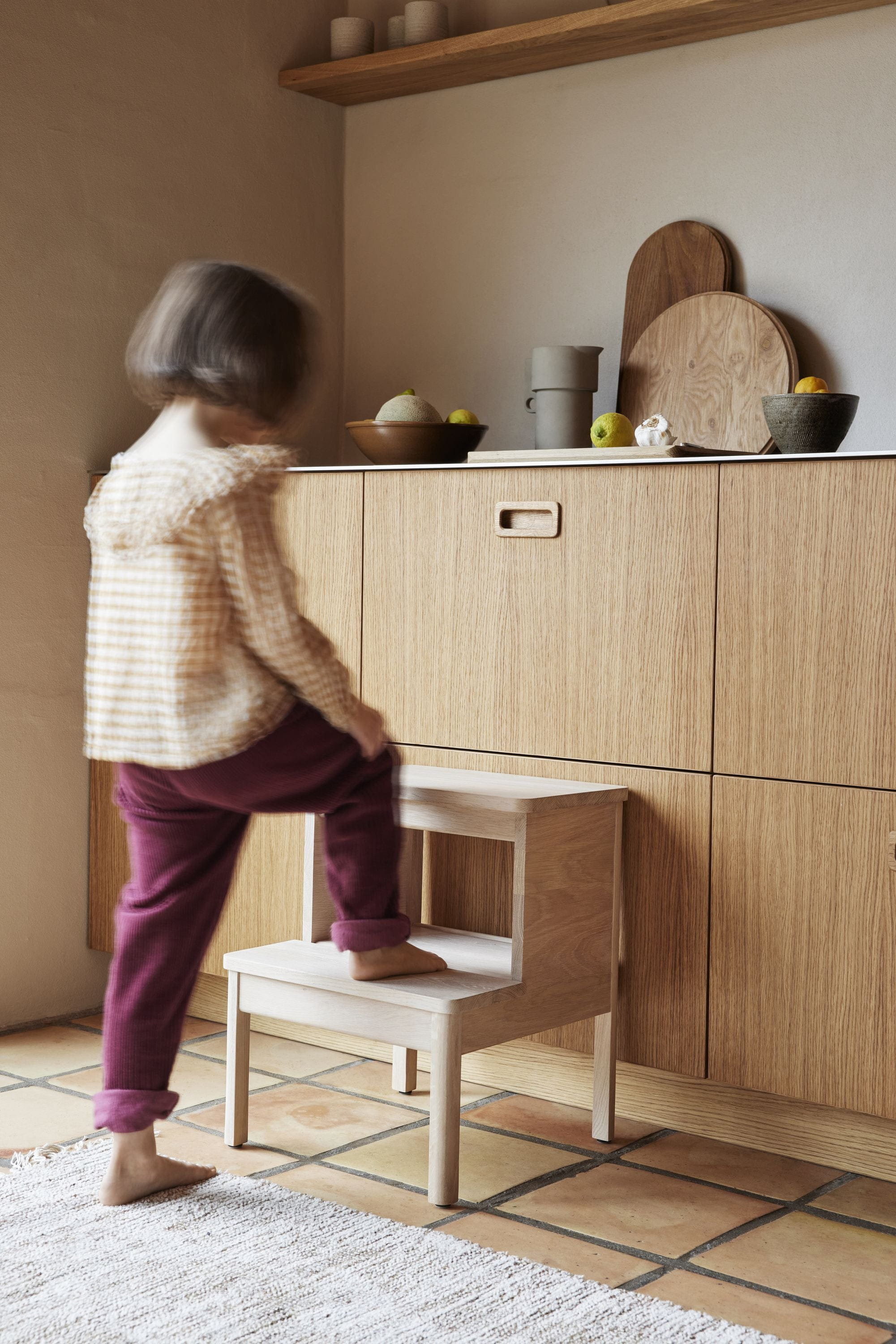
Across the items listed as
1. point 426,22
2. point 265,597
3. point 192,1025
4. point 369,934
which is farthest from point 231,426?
point 426,22

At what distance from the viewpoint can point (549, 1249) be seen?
1.82m

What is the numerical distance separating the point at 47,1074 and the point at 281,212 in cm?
187

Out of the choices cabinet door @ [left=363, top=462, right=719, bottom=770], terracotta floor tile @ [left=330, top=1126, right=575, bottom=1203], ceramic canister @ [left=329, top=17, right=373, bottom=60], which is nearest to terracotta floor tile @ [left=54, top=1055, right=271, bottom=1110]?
terracotta floor tile @ [left=330, top=1126, right=575, bottom=1203]

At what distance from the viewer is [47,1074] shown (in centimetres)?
251

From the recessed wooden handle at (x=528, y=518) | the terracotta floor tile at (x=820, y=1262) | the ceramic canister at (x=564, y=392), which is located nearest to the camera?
the terracotta floor tile at (x=820, y=1262)

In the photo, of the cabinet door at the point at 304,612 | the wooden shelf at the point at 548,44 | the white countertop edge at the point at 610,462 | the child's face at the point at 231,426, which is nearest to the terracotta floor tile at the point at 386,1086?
the cabinet door at the point at 304,612

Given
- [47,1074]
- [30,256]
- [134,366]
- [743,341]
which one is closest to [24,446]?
[30,256]

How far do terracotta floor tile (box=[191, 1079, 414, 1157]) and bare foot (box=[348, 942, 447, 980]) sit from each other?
0.32 m

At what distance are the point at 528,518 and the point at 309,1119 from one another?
1.01 m

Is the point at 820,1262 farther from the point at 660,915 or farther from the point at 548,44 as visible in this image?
the point at 548,44

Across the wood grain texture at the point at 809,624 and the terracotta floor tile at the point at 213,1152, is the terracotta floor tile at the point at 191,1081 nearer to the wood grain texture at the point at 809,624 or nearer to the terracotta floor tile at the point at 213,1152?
the terracotta floor tile at the point at 213,1152

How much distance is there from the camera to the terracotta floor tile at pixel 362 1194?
1.91 m

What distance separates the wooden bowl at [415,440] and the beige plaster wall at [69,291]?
23.8 inches

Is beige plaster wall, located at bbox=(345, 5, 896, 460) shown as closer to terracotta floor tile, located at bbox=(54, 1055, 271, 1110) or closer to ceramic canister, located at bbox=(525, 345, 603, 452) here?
ceramic canister, located at bbox=(525, 345, 603, 452)
